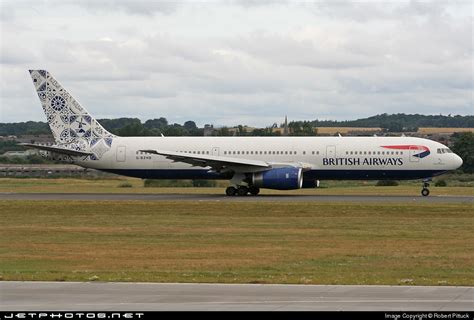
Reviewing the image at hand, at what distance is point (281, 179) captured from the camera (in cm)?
5466

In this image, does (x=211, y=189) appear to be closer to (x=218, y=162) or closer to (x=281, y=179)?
(x=218, y=162)

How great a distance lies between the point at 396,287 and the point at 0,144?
141m

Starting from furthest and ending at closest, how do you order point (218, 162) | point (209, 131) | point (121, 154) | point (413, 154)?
point (209, 131) < point (121, 154) < point (413, 154) < point (218, 162)

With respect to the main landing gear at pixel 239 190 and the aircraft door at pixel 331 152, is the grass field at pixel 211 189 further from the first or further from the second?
the aircraft door at pixel 331 152

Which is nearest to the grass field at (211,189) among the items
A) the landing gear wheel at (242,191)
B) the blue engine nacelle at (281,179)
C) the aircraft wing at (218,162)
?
the landing gear wheel at (242,191)

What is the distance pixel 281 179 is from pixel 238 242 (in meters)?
22.8

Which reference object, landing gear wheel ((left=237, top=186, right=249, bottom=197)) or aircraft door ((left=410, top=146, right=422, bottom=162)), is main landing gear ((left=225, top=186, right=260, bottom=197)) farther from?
aircraft door ((left=410, top=146, right=422, bottom=162))

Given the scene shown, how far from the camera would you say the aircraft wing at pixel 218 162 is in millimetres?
55188

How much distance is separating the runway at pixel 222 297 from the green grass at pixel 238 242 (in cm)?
143

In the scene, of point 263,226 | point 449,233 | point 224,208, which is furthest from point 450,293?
point 224,208

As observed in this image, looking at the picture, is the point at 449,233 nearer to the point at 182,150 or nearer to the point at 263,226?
the point at 263,226

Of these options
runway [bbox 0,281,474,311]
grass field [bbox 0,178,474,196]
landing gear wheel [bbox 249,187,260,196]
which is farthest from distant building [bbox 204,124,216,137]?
runway [bbox 0,281,474,311]

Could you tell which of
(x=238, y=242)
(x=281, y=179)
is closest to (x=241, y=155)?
(x=281, y=179)

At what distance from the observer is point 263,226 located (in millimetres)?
37812
